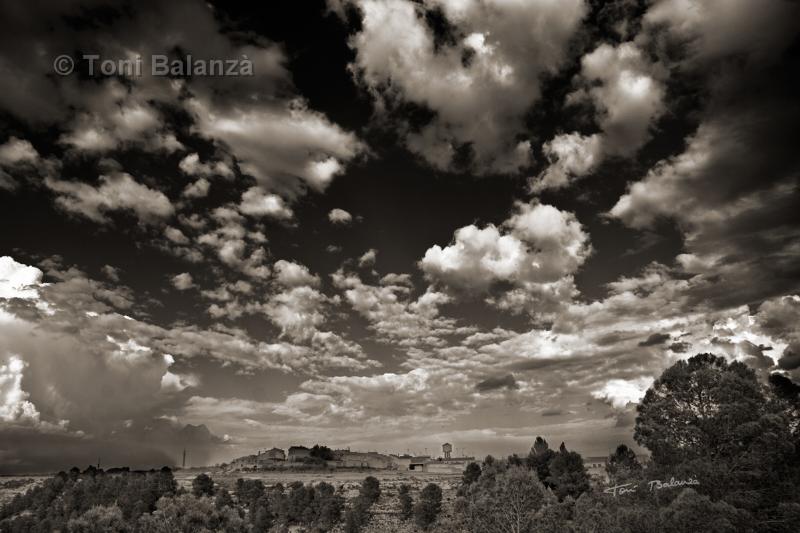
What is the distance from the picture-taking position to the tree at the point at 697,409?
117 feet

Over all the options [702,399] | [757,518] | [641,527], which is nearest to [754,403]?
[702,399]

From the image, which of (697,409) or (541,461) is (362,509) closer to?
(541,461)

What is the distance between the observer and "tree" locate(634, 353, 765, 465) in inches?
1399

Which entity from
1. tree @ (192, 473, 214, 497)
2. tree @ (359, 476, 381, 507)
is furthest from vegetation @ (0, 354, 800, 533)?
tree @ (192, 473, 214, 497)

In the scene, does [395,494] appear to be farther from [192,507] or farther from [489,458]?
Answer: [192,507]

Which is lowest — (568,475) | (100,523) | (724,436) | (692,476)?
(100,523)

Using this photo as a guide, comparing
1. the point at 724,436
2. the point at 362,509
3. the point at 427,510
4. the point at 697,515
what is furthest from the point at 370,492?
the point at 697,515

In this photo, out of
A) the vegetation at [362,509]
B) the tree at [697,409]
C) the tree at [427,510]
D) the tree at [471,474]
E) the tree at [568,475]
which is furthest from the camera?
the tree at [471,474]

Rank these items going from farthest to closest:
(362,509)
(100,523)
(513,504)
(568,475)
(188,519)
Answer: (362,509)
(568,475)
(100,523)
(188,519)
(513,504)

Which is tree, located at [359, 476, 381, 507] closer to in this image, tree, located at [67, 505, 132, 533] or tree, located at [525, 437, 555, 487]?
tree, located at [525, 437, 555, 487]

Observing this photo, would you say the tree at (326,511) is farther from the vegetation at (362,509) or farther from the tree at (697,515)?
the tree at (697,515)

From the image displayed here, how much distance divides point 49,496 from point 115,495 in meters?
30.4

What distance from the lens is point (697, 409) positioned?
3803cm

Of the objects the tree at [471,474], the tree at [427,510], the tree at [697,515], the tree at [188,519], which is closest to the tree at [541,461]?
the tree at [471,474]
